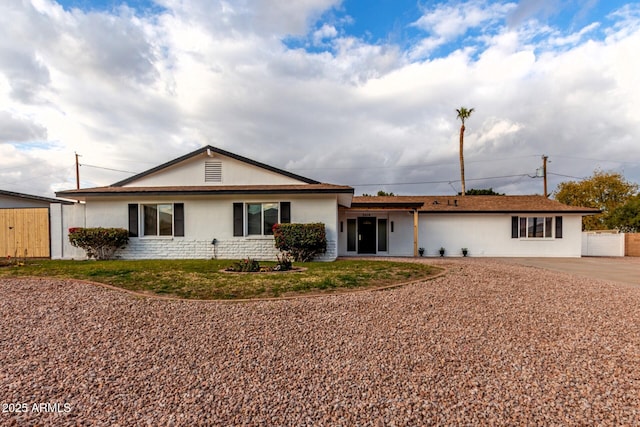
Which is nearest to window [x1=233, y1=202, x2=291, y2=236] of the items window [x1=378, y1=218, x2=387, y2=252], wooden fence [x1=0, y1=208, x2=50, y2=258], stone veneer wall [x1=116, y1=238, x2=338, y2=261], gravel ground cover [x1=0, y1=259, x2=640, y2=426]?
stone veneer wall [x1=116, y1=238, x2=338, y2=261]

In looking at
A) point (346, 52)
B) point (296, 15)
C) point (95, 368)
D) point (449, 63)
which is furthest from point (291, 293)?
point (449, 63)

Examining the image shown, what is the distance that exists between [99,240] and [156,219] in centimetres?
208

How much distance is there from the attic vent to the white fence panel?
2005 cm

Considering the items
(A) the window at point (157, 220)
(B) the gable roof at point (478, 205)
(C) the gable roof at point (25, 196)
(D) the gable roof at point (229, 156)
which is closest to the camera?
(A) the window at point (157, 220)

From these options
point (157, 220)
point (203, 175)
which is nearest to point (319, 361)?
point (157, 220)

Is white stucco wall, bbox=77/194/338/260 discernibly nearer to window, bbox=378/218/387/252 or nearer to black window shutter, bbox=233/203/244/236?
black window shutter, bbox=233/203/244/236

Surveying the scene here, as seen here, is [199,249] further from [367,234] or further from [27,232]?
[367,234]

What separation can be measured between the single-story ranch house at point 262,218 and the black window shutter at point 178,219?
0.04 meters

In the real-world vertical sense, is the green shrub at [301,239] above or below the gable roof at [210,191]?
below

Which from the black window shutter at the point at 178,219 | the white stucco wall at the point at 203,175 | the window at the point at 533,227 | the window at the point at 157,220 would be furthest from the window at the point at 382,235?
the window at the point at 157,220

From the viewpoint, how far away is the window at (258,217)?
1253cm

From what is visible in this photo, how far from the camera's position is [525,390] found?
3.09m

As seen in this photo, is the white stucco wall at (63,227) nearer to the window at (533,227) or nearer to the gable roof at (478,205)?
the gable roof at (478,205)

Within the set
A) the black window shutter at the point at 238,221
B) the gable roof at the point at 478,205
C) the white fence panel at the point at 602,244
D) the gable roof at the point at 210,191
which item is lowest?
the white fence panel at the point at 602,244
